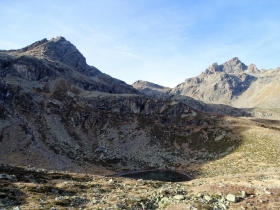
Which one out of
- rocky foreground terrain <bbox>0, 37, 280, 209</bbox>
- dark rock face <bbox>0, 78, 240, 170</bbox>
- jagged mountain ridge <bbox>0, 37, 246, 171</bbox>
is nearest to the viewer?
rocky foreground terrain <bbox>0, 37, 280, 209</bbox>

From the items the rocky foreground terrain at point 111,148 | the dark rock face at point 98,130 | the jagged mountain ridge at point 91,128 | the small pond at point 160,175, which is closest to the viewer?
the rocky foreground terrain at point 111,148

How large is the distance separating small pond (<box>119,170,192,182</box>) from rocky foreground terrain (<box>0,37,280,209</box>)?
416 cm

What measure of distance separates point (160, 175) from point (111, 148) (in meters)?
32.0

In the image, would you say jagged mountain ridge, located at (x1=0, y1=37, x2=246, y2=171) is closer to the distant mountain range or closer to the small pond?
the distant mountain range

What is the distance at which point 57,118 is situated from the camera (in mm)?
124625

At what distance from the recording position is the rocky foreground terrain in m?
30.9

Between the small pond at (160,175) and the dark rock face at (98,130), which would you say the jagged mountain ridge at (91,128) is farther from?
the small pond at (160,175)

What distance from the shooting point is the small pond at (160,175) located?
8568 cm

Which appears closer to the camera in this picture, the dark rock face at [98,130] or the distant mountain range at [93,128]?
the dark rock face at [98,130]

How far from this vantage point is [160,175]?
91.3 meters

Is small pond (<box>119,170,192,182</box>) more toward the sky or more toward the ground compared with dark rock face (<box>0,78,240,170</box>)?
more toward the ground

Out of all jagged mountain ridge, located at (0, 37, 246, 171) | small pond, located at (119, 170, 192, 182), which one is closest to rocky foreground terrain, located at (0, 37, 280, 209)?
jagged mountain ridge, located at (0, 37, 246, 171)

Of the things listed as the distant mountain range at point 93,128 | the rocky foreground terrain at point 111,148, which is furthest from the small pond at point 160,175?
the distant mountain range at point 93,128

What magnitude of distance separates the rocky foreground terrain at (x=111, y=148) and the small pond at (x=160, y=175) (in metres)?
4.16
